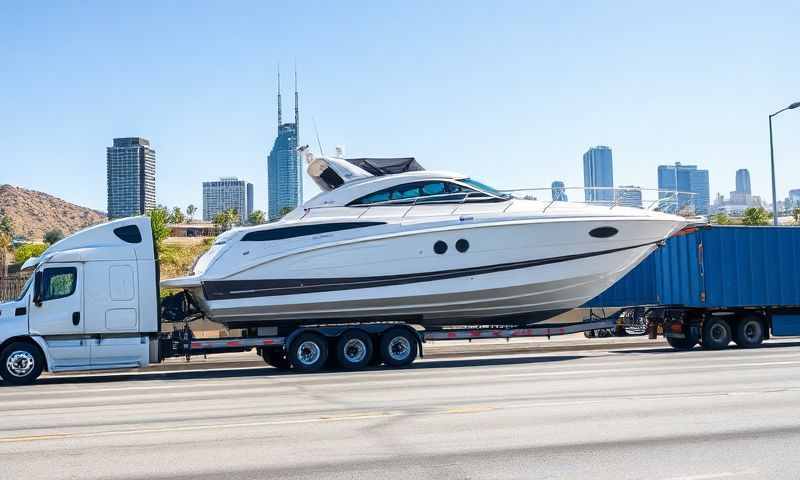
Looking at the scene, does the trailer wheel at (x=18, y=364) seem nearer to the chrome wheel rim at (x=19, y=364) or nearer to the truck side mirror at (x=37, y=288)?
the chrome wheel rim at (x=19, y=364)

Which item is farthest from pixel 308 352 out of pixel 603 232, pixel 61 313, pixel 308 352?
pixel 603 232

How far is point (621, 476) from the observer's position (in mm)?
7043

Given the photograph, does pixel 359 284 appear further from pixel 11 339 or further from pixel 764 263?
pixel 764 263

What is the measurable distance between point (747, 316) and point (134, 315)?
53.0ft

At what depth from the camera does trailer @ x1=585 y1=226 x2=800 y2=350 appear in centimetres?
2248

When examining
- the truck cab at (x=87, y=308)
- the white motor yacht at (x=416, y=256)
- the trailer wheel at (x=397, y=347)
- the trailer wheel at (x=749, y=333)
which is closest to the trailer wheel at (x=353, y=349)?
Answer: the trailer wheel at (x=397, y=347)

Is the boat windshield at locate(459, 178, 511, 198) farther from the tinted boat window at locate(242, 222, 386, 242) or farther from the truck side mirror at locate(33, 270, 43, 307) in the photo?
the truck side mirror at locate(33, 270, 43, 307)

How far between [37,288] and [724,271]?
1712 centimetres

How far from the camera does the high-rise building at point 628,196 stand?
68.8 feet

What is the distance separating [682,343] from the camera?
23.0 meters

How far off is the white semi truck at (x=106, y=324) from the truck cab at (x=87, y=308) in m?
0.02

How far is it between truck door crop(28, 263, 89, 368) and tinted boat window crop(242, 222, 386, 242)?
3.79 m

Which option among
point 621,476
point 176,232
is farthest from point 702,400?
point 176,232

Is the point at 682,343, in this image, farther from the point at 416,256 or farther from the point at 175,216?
the point at 175,216
